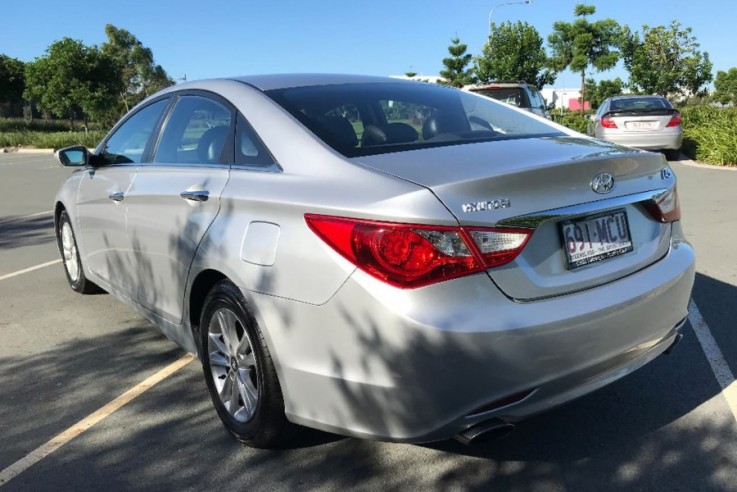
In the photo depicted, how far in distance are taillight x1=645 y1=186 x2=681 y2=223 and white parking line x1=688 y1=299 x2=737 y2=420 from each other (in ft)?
3.28

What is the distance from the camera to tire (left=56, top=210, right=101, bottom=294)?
210 inches

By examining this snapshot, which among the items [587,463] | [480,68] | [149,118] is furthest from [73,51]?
[587,463]

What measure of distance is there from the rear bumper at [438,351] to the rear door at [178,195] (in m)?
0.78

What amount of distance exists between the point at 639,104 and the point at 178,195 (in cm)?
1398

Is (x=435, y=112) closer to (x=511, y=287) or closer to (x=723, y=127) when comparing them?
(x=511, y=287)

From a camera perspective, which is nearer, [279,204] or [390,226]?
[390,226]

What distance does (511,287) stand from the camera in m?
2.28

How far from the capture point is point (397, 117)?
335 cm

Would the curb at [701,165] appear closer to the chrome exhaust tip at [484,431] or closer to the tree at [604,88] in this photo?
the chrome exhaust tip at [484,431]

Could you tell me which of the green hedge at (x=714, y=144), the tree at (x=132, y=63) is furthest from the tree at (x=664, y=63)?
the tree at (x=132, y=63)

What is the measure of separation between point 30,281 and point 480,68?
122 ft

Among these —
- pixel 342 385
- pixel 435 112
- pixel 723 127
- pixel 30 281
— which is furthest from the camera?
pixel 723 127

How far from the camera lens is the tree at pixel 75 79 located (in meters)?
40.8

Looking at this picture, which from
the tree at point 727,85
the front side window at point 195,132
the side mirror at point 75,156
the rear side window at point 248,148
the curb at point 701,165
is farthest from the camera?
the tree at point 727,85
